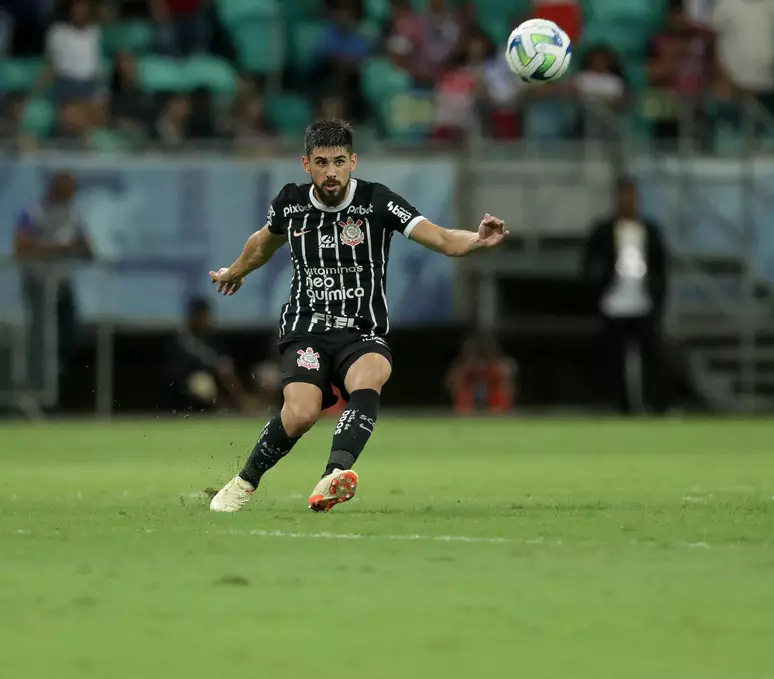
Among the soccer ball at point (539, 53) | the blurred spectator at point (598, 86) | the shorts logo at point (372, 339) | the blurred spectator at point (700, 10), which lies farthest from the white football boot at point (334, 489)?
the blurred spectator at point (700, 10)

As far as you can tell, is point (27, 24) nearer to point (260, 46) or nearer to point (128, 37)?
point (128, 37)

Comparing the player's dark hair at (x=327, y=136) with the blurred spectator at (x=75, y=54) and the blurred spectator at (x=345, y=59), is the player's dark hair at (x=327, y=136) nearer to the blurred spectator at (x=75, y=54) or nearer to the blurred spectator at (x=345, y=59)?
the blurred spectator at (x=75, y=54)

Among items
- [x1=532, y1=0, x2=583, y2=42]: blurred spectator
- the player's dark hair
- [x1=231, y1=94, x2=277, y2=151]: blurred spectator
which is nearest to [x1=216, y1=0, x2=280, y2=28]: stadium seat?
[x1=231, y1=94, x2=277, y2=151]: blurred spectator

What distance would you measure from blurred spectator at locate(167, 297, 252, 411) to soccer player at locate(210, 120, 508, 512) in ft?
36.3

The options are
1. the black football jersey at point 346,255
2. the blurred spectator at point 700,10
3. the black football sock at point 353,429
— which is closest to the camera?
the black football sock at point 353,429

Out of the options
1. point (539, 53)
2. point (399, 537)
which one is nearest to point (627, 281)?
point (539, 53)

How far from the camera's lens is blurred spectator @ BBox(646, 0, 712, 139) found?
23.0 metres

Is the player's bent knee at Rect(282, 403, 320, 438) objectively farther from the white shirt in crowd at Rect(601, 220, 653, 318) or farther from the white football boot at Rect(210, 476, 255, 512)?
the white shirt in crowd at Rect(601, 220, 653, 318)

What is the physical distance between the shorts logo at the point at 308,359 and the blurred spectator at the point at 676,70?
1386 cm

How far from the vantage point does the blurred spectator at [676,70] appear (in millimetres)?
23016

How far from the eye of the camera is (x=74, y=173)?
21.6 meters

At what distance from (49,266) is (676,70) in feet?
27.9

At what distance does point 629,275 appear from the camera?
21.5m

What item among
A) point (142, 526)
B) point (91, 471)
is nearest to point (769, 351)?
point (91, 471)
